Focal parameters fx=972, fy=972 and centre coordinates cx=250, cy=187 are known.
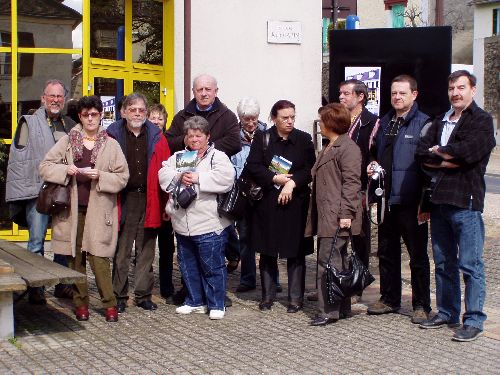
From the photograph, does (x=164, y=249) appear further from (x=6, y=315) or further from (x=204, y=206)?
(x=6, y=315)

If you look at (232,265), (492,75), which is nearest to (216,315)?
(232,265)

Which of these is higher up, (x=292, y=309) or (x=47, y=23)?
(x=47, y=23)

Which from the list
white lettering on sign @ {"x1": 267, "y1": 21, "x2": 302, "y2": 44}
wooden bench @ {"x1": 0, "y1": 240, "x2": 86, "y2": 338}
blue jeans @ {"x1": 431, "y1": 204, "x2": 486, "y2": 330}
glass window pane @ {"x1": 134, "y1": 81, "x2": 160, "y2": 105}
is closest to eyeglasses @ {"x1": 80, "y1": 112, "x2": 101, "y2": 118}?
wooden bench @ {"x1": 0, "y1": 240, "x2": 86, "y2": 338}

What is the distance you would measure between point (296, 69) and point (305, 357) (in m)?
6.93

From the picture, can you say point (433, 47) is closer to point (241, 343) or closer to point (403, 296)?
point (403, 296)

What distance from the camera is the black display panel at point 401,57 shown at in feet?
32.4

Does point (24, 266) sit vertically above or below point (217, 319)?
above

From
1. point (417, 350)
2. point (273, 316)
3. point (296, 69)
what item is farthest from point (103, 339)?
point (296, 69)

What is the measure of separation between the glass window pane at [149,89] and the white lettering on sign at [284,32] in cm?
164

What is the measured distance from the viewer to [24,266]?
292 inches

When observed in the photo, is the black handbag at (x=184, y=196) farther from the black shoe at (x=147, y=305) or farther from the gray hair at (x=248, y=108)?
the gray hair at (x=248, y=108)

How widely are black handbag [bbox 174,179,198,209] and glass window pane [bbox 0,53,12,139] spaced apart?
387 cm

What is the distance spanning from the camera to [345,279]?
7531mm

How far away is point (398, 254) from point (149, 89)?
5347 millimetres
